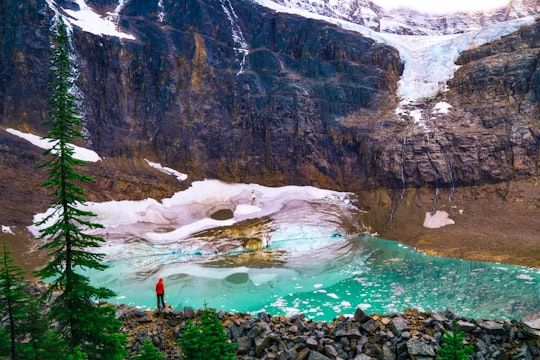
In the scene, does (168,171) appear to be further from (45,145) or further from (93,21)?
(93,21)

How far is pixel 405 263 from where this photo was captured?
35.1m

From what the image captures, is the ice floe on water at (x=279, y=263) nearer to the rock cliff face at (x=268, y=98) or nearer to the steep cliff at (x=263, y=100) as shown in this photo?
the steep cliff at (x=263, y=100)

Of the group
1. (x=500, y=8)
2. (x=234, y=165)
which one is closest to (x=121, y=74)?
(x=234, y=165)

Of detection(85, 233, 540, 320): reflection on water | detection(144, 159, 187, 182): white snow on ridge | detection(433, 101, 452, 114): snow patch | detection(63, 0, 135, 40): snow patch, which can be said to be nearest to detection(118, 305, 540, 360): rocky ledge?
detection(85, 233, 540, 320): reflection on water

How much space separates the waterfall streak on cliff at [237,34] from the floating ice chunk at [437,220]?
4076cm

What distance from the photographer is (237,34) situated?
236ft

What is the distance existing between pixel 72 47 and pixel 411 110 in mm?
56283

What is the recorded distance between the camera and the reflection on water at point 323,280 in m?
23.2

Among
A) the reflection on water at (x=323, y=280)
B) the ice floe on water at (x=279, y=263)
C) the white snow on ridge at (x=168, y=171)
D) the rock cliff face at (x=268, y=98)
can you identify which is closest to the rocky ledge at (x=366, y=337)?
the reflection on water at (x=323, y=280)

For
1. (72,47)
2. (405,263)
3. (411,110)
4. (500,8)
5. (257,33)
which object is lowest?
(405,263)

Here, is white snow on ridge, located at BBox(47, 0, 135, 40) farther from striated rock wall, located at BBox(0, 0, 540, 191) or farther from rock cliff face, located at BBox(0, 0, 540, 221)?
striated rock wall, located at BBox(0, 0, 540, 191)

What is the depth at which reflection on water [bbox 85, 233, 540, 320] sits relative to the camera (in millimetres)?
23203

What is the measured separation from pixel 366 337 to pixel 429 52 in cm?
7492

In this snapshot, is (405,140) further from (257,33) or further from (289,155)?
(257,33)
